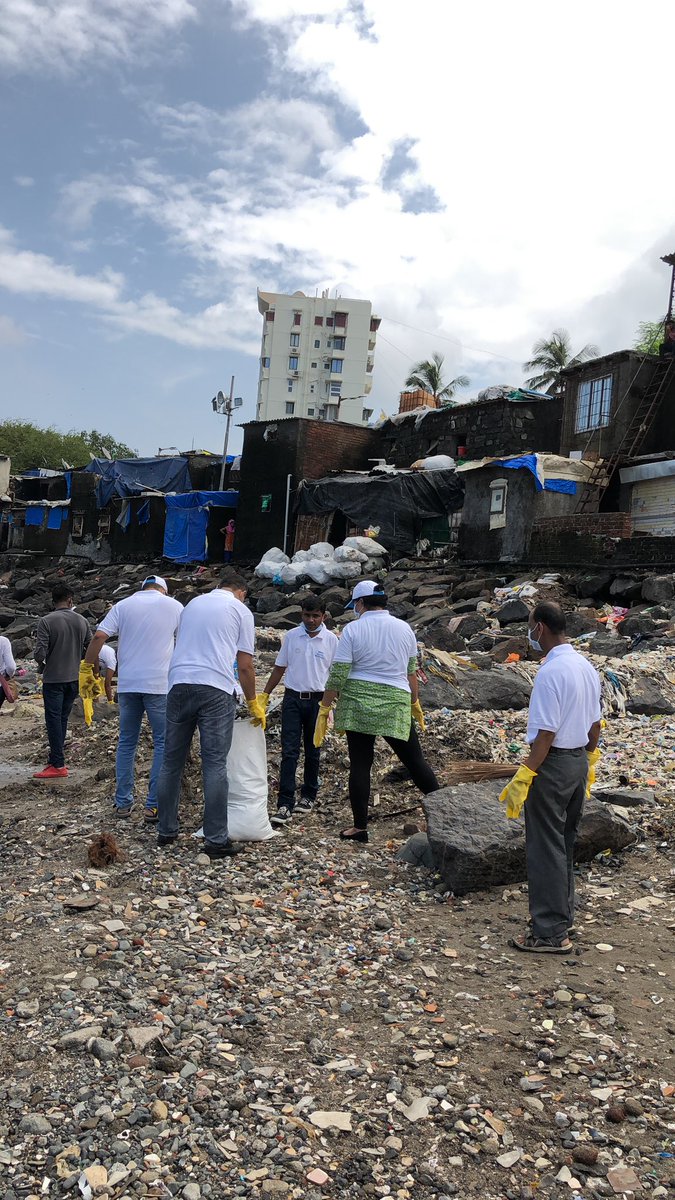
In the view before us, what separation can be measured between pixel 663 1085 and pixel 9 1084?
217cm

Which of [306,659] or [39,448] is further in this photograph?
[39,448]

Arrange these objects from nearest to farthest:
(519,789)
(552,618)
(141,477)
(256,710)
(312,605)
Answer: (519,789), (552,618), (256,710), (312,605), (141,477)

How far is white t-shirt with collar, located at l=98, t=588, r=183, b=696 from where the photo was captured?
6.08 meters

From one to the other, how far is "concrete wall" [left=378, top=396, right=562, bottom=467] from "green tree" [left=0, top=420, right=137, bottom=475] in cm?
3154

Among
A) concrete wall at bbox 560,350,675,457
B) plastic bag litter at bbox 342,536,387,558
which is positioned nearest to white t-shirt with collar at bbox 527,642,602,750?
plastic bag litter at bbox 342,536,387,558

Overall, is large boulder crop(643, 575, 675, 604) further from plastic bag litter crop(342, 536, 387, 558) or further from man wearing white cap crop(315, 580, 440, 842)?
man wearing white cap crop(315, 580, 440, 842)

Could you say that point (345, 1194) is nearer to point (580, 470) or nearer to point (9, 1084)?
point (9, 1084)

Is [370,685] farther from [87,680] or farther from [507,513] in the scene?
[507,513]

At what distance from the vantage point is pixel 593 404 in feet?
78.6

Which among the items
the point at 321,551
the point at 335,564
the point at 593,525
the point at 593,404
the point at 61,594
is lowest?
the point at 61,594

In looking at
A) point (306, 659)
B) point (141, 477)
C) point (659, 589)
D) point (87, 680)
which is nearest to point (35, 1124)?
point (306, 659)

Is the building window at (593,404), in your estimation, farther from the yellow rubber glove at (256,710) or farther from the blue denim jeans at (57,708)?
the yellow rubber glove at (256,710)

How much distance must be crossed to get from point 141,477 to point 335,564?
14.6 meters

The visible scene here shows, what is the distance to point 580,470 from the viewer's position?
2242cm
